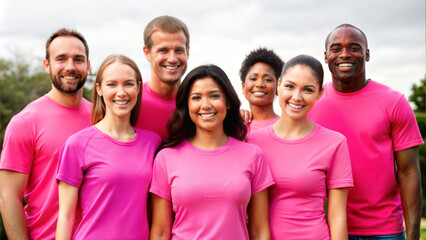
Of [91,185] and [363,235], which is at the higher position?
A: [91,185]

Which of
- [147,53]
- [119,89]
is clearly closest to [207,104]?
[119,89]

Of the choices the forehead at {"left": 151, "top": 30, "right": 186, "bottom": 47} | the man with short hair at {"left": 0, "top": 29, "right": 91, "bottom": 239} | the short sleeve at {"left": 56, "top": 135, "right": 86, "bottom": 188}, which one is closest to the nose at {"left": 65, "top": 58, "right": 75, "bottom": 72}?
the man with short hair at {"left": 0, "top": 29, "right": 91, "bottom": 239}

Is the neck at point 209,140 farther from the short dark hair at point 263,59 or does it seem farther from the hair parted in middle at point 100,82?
the short dark hair at point 263,59

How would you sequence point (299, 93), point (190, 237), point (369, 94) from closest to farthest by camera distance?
point (190, 237)
point (299, 93)
point (369, 94)

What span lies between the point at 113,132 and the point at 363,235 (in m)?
2.88

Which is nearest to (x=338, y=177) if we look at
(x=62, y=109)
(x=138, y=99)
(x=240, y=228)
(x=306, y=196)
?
(x=306, y=196)

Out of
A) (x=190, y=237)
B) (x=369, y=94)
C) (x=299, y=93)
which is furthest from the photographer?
(x=369, y=94)

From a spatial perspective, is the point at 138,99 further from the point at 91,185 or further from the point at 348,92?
the point at 348,92

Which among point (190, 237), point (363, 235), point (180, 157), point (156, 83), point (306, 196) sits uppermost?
point (156, 83)

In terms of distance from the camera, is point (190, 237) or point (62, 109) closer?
point (190, 237)

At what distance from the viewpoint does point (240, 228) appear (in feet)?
12.6

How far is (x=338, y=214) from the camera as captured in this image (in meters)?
3.96

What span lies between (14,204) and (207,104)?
222 centimetres

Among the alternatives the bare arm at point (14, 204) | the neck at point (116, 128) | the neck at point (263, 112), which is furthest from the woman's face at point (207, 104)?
the bare arm at point (14, 204)
